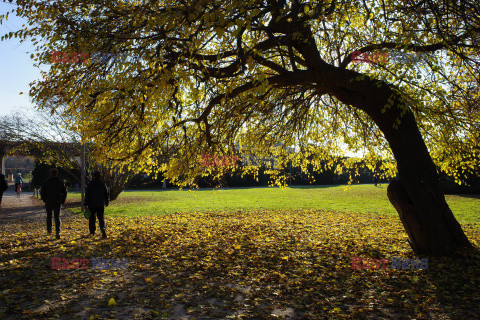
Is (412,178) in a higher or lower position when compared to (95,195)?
higher

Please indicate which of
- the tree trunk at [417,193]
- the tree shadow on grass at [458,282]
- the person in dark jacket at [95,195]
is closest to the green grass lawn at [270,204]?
the person in dark jacket at [95,195]

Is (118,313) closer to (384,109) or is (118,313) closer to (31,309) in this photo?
(31,309)

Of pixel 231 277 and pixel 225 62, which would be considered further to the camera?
pixel 225 62

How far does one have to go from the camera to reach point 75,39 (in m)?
5.85

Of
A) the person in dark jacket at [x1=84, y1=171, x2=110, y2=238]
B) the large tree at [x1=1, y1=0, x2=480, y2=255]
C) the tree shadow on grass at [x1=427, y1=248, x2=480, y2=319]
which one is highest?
the large tree at [x1=1, y1=0, x2=480, y2=255]

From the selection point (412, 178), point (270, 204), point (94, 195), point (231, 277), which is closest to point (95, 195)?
point (94, 195)

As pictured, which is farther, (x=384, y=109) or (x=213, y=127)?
(x=213, y=127)

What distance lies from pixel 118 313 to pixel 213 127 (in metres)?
5.99

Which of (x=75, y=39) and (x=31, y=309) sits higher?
(x=75, y=39)

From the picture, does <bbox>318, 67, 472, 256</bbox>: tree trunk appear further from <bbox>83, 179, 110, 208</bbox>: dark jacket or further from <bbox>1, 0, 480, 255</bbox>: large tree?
<bbox>83, 179, 110, 208</bbox>: dark jacket

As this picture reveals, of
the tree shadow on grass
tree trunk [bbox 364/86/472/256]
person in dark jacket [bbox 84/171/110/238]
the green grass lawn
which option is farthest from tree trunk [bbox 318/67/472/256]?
person in dark jacket [bbox 84/171/110/238]

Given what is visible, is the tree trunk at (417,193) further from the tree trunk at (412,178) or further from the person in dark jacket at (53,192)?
the person in dark jacket at (53,192)

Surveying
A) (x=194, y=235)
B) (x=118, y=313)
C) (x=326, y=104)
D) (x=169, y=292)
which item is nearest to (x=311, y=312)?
(x=169, y=292)

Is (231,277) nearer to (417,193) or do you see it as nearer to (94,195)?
(417,193)
